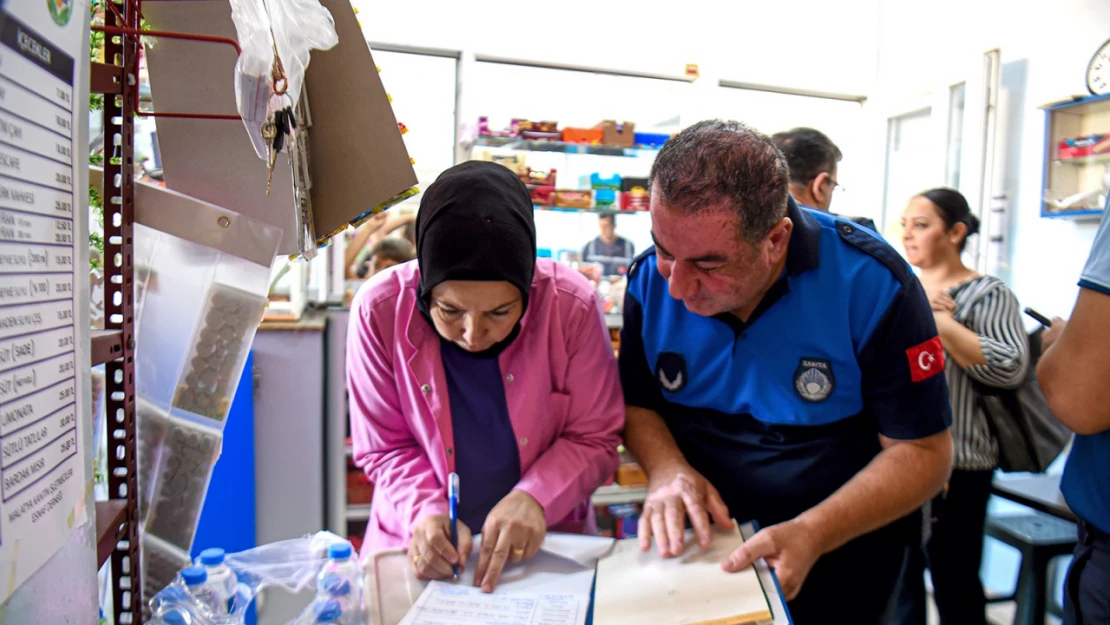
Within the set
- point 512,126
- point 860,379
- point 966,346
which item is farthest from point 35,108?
point 512,126

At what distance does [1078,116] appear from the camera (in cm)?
335

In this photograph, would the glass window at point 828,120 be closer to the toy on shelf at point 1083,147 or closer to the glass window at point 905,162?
the glass window at point 905,162

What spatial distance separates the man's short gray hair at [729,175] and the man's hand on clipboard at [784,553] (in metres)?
0.47

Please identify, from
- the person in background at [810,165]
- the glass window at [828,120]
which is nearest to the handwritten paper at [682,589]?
the person in background at [810,165]

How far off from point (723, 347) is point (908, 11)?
444cm

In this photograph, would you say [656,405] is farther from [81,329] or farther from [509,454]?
[81,329]

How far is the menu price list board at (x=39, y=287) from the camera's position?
51 cm

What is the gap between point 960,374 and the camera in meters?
2.54

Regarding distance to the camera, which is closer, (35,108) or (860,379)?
(35,108)

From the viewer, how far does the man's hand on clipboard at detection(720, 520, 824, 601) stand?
1.04m

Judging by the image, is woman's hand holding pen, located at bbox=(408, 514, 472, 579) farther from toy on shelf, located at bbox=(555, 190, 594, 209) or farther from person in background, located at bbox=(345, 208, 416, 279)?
toy on shelf, located at bbox=(555, 190, 594, 209)

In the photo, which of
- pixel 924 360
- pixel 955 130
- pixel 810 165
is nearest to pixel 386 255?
pixel 810 165

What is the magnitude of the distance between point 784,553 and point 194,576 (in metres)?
0.83

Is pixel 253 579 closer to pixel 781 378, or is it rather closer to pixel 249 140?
pixel 249 140
